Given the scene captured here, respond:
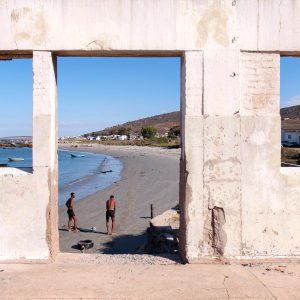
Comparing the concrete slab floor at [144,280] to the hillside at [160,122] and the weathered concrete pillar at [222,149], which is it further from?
the hillside at [160,122]

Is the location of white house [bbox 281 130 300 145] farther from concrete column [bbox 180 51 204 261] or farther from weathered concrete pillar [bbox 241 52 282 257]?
concrete column [bbox 180 51 204 261]

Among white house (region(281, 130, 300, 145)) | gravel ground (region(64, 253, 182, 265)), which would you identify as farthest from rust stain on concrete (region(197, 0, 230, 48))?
white house (region(281, 130, 300, 145))

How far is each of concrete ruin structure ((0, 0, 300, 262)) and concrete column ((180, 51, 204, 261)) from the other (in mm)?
14

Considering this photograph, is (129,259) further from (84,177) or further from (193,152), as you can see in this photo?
(84,177)

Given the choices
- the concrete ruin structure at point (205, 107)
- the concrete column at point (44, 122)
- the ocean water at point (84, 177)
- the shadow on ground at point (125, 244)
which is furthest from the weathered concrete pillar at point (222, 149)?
the shadow on ground at point (125, 244)

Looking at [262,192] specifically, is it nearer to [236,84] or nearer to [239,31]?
[236,84]

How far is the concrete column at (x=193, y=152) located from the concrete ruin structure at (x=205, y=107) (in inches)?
0.5

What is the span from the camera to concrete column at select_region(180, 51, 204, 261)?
19.0ft

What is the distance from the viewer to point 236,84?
19.0ft

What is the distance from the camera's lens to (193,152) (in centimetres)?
582

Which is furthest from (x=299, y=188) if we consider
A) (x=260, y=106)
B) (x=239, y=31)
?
(x=239, y=31)

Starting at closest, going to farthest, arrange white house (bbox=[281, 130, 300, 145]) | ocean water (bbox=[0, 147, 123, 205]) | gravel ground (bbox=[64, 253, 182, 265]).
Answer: gravel ground (bbox=[64, 253, 182, 265]) < ocean water (bbox=[0, 147, 123, 205]) < white house (bbox=[281, 130, 300, 145])

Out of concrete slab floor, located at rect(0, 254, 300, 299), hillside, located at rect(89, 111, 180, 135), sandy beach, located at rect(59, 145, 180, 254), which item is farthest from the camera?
hillside, located at rect(89, 111, 180, 135)

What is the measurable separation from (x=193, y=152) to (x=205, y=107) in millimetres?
644
